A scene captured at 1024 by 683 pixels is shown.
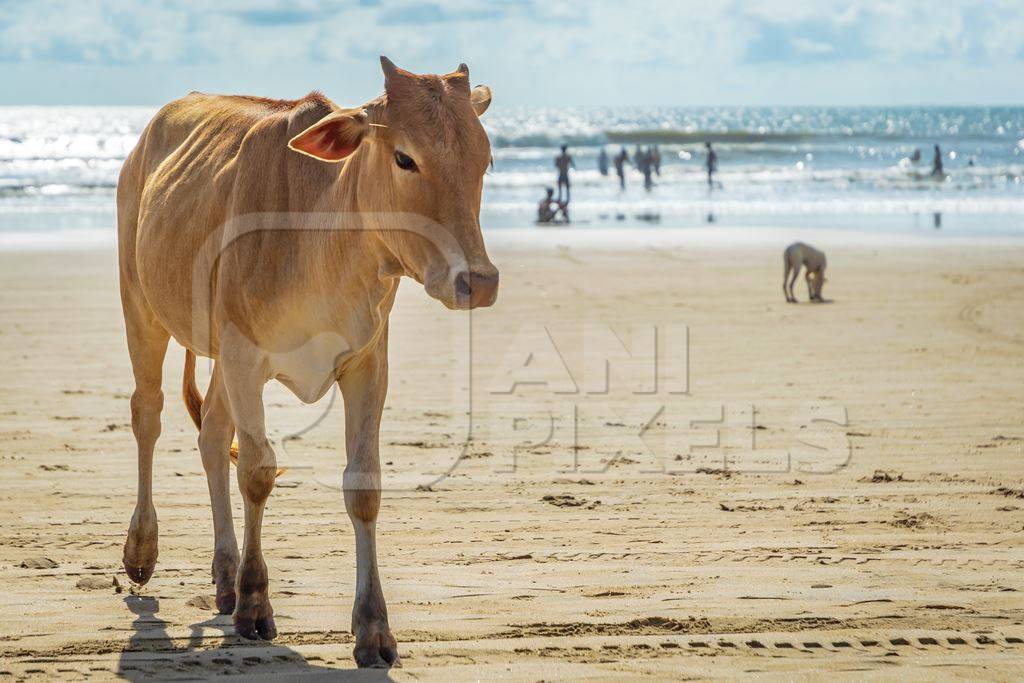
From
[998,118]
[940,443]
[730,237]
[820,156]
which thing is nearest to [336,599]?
[940,443]

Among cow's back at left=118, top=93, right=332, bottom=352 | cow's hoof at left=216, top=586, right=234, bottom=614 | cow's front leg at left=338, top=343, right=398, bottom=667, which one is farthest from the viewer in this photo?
cow's hoof at left=216, top=586, right=234, bottom=614

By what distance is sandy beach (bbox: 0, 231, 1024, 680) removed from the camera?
4.94 meters

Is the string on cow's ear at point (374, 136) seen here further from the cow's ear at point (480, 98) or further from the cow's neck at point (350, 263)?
the cow's ear at point (480, 98)

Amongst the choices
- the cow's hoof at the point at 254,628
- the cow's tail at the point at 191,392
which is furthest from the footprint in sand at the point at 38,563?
the cow's hoof at the point at 254,628

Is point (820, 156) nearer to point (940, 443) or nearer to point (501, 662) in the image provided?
point (940, 443)

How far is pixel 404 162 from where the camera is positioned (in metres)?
4.36

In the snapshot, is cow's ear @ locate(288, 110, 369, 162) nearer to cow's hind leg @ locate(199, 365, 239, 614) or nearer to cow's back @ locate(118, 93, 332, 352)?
cow's back @ locate(118, 93, 332, 352)

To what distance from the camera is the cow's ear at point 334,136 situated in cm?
441

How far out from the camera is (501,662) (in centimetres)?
475

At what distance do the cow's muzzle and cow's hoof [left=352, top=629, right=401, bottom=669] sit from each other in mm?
1371

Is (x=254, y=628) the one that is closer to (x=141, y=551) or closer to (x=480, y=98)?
(x=141, y=551)

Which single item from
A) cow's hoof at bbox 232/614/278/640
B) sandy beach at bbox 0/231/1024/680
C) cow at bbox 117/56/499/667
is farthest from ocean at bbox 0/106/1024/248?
cow's hoof at bbox 232/614/278/640

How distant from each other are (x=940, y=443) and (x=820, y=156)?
181 feet

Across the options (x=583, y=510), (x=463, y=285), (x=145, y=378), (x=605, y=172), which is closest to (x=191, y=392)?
(x=145, y=378)
